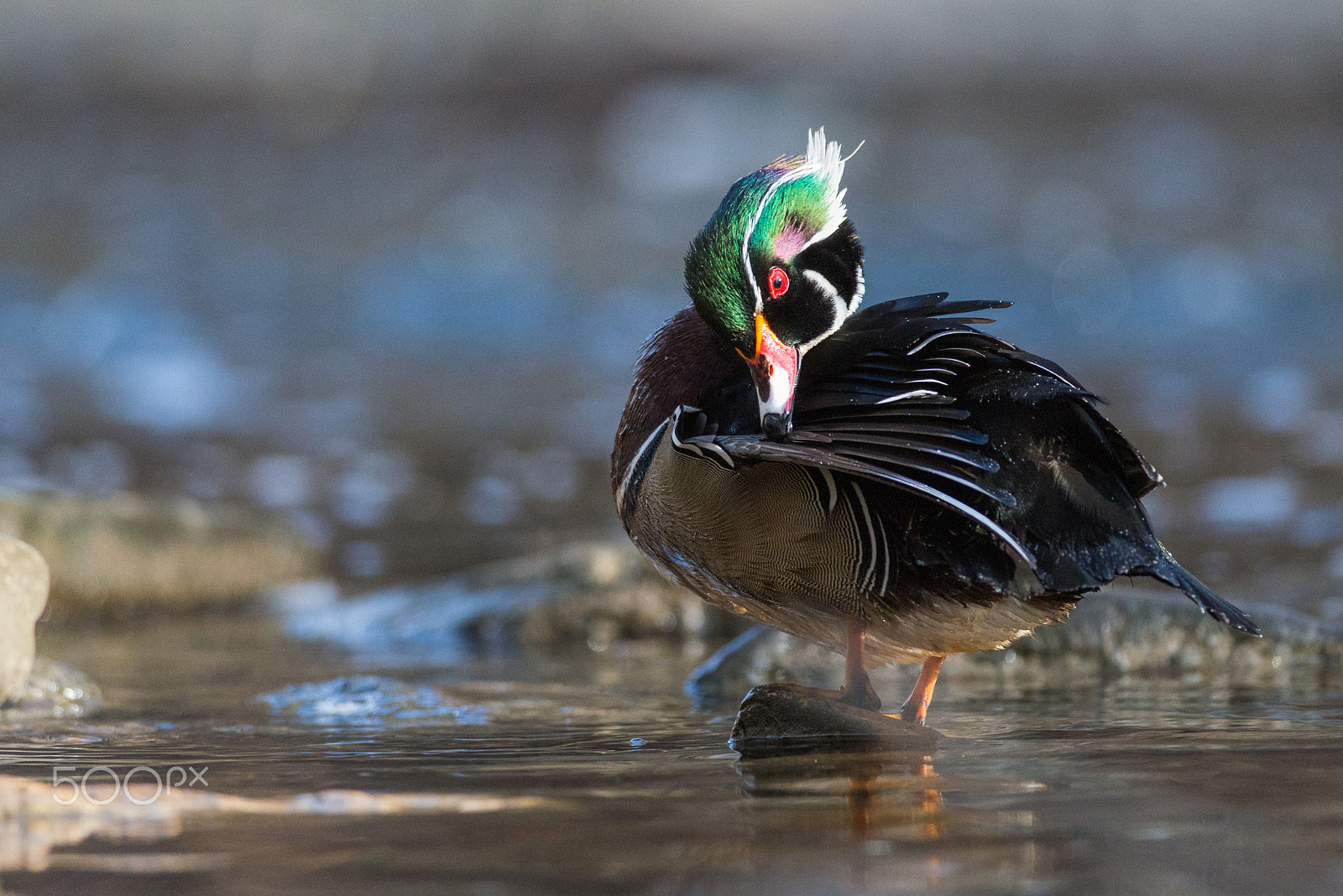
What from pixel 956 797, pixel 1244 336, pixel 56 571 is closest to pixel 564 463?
pixel 56 571

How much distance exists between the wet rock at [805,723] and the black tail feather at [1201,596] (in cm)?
66

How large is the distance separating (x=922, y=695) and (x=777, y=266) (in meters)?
1.09

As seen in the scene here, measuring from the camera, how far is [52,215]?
97.8 feet

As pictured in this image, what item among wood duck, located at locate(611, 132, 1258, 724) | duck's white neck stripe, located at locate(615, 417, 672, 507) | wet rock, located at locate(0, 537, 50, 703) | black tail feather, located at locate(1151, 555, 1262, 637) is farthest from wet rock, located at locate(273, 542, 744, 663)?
black tail feather, located at locate(1151, 555, 1262, 637)

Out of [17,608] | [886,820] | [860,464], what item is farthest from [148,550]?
[886,820]

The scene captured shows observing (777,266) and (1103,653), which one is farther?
(1103,653)

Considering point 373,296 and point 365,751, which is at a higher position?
point 373,296

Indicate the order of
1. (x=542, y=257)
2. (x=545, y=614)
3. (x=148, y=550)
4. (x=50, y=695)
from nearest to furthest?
(x=50, y=695), (x=545, y=614), (x=148, y=550), (x=542, y=257)

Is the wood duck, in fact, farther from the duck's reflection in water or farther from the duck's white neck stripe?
the duck's reflection in water

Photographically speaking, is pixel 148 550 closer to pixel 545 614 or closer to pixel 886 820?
pixel 545 614

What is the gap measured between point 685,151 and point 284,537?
2721cm

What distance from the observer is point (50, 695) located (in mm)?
4426

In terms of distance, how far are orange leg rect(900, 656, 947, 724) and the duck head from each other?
2.81 feet

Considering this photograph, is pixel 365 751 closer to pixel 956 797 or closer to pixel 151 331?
pixel 956 797
